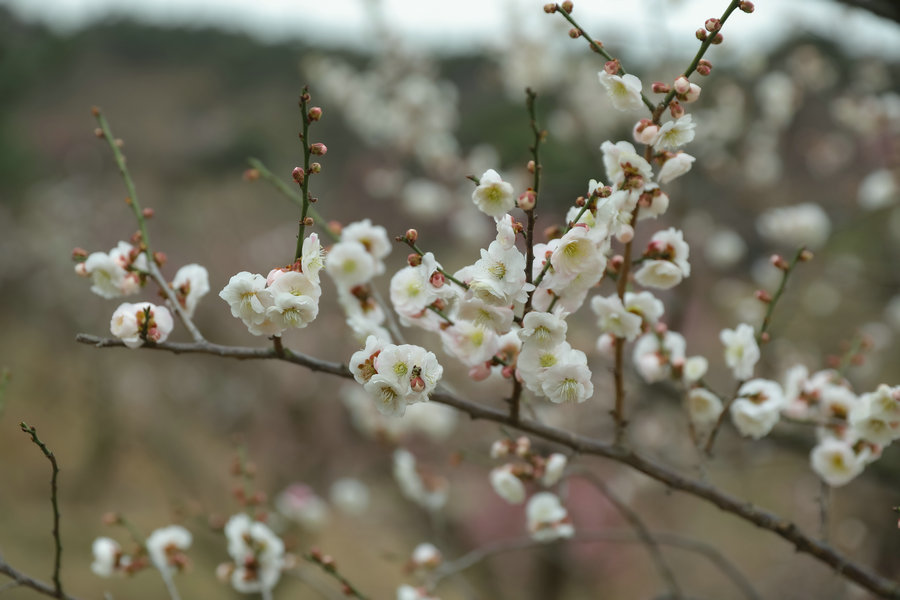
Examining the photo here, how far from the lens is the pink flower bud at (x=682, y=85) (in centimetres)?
69

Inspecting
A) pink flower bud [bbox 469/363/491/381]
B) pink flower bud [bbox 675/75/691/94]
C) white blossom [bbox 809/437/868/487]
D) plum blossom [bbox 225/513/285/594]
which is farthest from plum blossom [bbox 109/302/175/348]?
white blossom [bbox 809/437/868/487]

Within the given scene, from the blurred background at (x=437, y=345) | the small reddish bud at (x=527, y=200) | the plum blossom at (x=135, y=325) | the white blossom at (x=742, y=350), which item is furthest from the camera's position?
the blurred background at (x=437, y=345)

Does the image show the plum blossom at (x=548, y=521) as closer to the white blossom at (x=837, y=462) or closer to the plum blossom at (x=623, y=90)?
the white blossom at (x=837, y=462)

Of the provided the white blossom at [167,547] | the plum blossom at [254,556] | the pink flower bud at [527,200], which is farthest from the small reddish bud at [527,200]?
the white blossom at [167,547]

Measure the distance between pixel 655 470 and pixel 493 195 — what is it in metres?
0.43

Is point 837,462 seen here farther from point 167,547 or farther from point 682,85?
point 167,547

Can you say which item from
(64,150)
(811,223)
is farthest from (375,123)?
(64,150)

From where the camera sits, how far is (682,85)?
691mm

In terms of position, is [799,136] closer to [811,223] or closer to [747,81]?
[747,81]

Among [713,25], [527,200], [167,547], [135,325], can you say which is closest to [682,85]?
[713,25]

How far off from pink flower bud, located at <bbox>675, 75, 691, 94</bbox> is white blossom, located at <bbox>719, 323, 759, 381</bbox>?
397 millimetres

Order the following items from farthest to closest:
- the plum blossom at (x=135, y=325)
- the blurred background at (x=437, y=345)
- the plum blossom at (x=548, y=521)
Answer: the blurred background at (x=437, y=345)
the plum blossom at (x=548, y=521)
the plum blossom at (x=135, y=325)

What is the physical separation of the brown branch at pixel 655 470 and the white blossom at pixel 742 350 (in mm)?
176

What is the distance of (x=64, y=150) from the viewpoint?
9758mm
